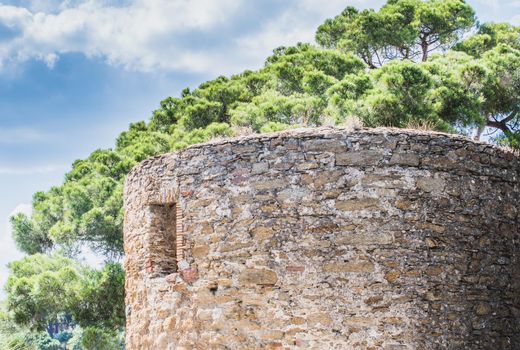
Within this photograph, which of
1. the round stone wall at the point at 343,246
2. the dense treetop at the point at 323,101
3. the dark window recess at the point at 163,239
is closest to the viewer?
the round stone wall at the point at 343,246

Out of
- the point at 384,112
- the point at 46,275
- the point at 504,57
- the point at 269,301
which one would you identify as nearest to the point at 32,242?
the point at 46,275

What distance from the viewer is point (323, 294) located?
6.32 meters

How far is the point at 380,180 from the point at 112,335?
484 inches

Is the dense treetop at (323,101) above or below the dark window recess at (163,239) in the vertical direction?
above

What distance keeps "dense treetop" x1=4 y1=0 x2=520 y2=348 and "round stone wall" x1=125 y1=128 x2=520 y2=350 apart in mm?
7825

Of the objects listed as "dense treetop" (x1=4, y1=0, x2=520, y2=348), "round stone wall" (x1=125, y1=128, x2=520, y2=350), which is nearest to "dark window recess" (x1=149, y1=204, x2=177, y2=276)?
"round stone wall" (x1=125, y1=128, x2=520, y2=350)

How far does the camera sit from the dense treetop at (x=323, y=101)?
15953 millimetres

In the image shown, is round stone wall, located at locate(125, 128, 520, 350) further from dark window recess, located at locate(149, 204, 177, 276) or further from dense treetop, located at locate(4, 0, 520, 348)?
dense treetop, located at locate(4, 0, 520, 348)

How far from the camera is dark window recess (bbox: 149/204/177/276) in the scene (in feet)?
24.4

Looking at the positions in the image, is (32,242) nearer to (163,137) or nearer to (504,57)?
(163,137)

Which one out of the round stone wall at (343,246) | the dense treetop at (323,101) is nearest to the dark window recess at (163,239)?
Answer: the round stone wall at (343,246)

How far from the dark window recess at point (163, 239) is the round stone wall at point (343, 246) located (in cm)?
33

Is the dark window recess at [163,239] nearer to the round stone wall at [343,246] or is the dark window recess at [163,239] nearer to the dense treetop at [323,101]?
the round stone wall at [343,246]

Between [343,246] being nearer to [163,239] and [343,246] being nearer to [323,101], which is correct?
[163,239]
